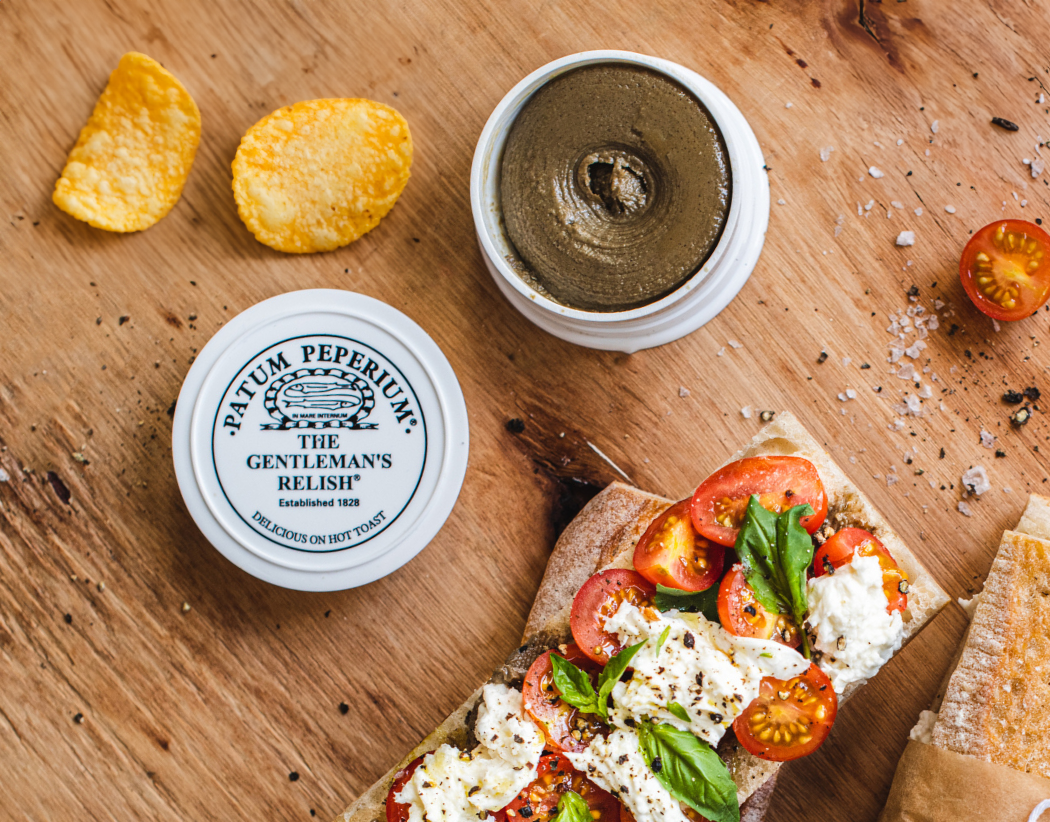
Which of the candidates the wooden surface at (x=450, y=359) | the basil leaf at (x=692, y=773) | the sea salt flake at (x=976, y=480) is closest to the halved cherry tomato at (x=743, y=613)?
the basil leaf at (x=692, y=773)

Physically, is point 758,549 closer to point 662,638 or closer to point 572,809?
point 662,638

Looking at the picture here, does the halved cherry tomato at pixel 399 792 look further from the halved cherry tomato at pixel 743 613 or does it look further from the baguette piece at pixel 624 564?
the halved cherry tomato at pixel 743 613

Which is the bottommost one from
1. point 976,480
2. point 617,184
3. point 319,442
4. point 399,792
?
point 399,792

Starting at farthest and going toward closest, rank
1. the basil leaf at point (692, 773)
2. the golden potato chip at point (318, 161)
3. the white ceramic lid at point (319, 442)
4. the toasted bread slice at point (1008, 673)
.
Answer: the golden potato chip at point (318, 161) < the white ceramic lid at point (319, 442) < the toasted bread slice at point (1008, 673) < the basil leaf at point (692, 773)

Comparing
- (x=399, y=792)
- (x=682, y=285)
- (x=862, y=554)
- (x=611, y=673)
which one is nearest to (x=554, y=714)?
(x=611, y=673)

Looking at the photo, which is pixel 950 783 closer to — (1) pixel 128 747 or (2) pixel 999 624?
(2) pixel 999 624

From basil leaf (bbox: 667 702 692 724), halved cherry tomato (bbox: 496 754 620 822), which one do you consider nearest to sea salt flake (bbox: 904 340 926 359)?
basil leaf (bbox: 667 702 692 724)
